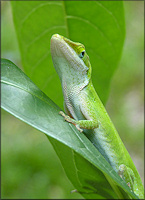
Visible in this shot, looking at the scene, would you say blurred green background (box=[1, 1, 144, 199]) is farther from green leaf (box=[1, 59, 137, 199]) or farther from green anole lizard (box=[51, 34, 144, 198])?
green leaf (box=[1, 59, 137, 199])

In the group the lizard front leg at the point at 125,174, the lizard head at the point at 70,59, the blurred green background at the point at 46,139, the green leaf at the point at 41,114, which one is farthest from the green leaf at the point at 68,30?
the blurred green background at the point at 46,139

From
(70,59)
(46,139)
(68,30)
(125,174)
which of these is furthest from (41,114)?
(46,139)

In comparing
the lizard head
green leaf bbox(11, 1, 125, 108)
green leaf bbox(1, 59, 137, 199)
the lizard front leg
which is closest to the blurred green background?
green leaf bbox(11, 1, 125, 108)

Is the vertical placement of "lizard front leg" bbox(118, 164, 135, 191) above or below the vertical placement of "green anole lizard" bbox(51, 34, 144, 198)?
below

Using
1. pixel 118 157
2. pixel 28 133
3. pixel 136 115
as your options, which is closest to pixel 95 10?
pixel 118 157

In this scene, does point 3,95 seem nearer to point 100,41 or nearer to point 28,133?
point 100,41

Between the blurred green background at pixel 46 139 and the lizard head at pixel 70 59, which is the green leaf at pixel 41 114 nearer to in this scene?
the lizard head at pixel 70 59
